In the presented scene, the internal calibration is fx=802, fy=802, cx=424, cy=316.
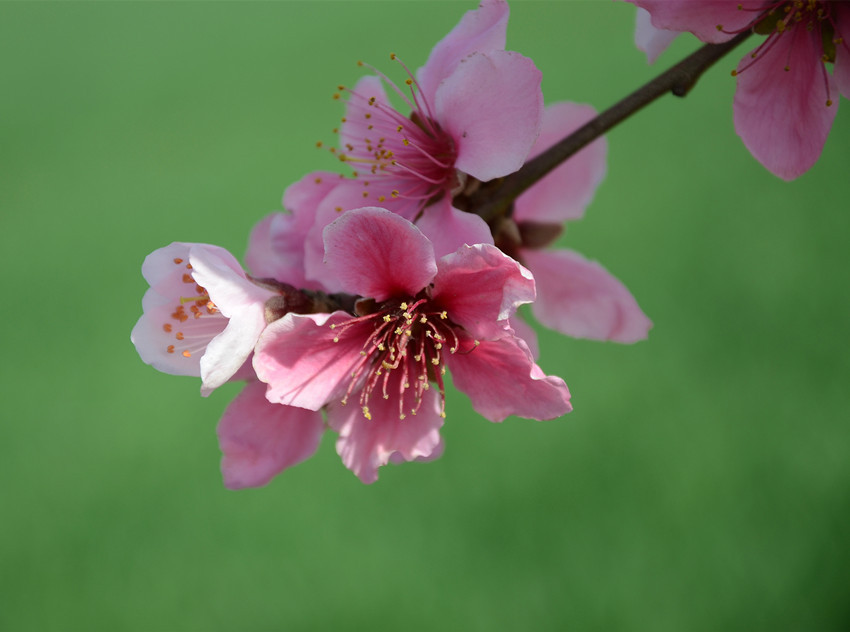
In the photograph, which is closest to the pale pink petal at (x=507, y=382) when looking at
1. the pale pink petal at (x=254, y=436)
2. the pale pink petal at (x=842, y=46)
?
the pale pink petal at (x=254, y=436)

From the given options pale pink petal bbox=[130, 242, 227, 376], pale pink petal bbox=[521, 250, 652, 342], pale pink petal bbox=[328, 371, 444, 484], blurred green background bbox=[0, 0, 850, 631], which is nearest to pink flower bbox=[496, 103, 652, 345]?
pale pink petal bbox=[521, 250, 652, 342]

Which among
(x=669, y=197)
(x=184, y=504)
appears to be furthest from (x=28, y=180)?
(x=669, y=197)

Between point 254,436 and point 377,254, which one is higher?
point 377,254

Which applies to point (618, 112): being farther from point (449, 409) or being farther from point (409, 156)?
point (449, 409)

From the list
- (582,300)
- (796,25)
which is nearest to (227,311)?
(582,300)

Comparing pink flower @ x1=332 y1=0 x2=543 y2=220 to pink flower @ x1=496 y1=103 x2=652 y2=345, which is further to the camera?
pink flower @ x1=496 y1=103 x2=652 y2=345

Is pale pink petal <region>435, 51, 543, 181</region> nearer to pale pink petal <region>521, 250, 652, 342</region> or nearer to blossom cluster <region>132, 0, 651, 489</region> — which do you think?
blossom cluster <region>132, 0, 651, 489</region>
